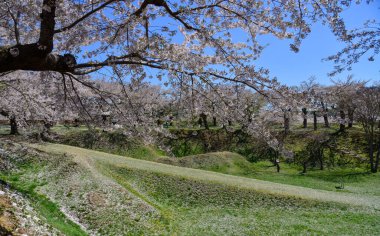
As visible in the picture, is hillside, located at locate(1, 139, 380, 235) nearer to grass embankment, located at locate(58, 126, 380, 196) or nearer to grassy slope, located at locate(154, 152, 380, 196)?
grass embankment, located at locate(58, 126, 380, 196)

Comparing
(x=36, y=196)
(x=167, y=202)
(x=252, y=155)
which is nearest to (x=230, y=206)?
(x=167, y=202)

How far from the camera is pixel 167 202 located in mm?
22094

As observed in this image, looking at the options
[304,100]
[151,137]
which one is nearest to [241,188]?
[151,137]

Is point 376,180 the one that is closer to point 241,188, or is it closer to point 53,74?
point 241,188

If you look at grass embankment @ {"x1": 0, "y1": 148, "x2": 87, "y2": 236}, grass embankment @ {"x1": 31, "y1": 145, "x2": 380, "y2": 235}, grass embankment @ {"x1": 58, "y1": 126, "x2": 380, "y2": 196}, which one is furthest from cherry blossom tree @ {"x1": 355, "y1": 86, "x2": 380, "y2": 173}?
grass embankment @ {"x1": 0, "y1": 148, "x2": 87, "y2": 236}

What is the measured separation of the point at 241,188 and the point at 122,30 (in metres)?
18.3

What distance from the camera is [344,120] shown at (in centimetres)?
1018

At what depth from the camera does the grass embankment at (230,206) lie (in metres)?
18.5

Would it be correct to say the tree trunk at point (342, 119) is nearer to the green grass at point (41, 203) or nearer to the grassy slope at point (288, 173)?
the grassy slope at point (288, 173)

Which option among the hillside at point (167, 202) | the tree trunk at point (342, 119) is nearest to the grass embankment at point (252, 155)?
the tree trunk at point (342, 119)

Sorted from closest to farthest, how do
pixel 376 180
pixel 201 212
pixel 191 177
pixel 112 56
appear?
pixel 112 56, pixel 201 212, pixel 191 177, pixel 376 180

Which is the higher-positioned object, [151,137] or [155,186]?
[151,137]

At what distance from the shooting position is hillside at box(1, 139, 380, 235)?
17344 millimetres

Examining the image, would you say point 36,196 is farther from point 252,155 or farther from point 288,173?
point 252,155
